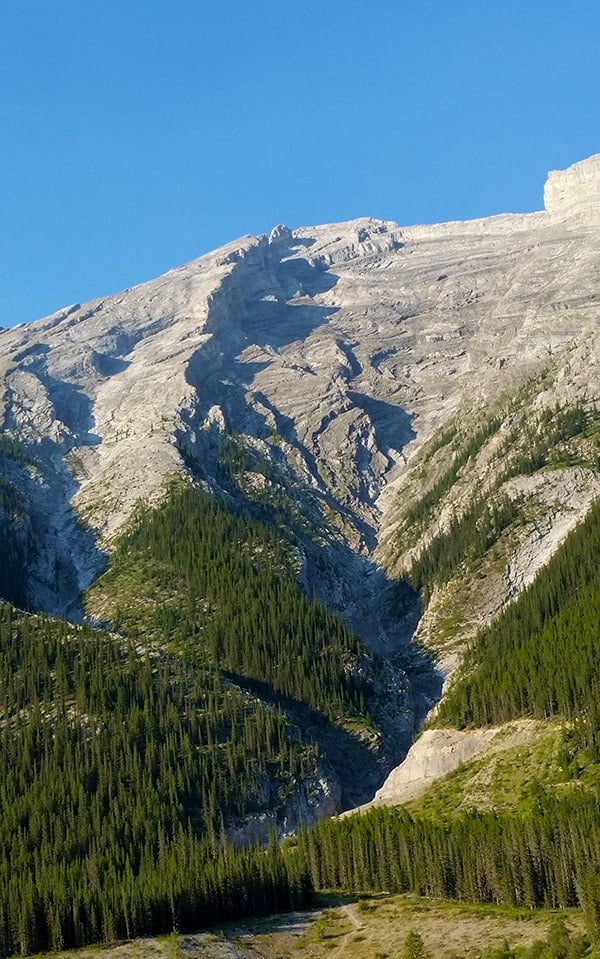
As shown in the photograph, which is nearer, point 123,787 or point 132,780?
point 123,787

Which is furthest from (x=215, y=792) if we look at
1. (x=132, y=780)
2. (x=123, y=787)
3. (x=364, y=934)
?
(x=364, y=934)

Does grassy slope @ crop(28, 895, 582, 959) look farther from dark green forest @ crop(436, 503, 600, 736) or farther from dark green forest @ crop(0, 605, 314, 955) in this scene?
dark green forest @ crop(436, 503, 600, 736)

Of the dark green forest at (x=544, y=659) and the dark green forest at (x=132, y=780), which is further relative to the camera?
the dark green forest at (x=544, y=659)

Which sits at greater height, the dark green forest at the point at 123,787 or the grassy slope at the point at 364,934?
the dark green forest at the point at 123,787

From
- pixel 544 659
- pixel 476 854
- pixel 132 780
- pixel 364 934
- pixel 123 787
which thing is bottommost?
pixel 364 934

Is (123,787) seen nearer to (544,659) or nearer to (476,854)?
(476,854)

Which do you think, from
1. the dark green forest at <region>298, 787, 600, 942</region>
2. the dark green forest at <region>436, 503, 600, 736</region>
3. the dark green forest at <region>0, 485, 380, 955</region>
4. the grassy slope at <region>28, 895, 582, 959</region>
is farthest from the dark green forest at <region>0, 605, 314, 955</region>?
the dark green forest at <region>436, 503, 600, 736</region>

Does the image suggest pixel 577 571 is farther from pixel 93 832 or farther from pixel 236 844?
pixel 93 832

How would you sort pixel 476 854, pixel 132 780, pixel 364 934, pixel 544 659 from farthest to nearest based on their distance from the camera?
pixel 544 659 < pixel 132 780 < pixel 476 854 < pixel 364 934

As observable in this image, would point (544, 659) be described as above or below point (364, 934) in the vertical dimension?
above

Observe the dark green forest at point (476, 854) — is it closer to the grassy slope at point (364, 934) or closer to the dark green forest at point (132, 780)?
the grassy slope at point (364, 934)

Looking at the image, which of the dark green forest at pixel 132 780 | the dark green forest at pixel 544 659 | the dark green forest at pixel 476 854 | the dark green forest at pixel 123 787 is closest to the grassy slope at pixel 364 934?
the dark green forest at pixel 476 854

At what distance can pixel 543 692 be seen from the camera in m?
152

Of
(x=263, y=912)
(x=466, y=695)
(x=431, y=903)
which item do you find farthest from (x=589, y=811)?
(x=466, y=695)
